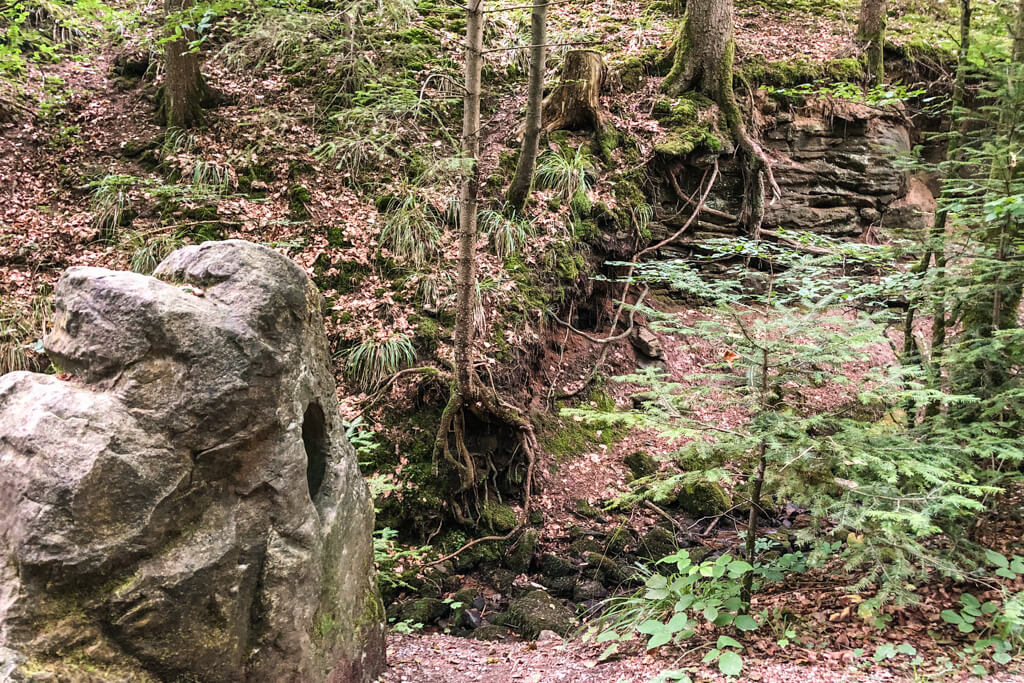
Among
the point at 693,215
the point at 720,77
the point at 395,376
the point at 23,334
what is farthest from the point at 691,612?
the point at 720,77

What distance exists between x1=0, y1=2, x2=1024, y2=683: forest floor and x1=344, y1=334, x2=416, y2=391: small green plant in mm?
213

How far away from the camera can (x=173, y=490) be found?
256 cm

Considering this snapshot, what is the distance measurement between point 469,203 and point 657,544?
12.2ft

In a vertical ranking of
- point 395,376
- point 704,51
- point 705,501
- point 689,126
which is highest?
point 704,51

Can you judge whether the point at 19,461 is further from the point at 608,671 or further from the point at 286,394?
the point at 608,671

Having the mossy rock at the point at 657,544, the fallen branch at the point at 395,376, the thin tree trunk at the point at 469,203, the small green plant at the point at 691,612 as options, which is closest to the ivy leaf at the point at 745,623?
the small green plant at the point at 691,612

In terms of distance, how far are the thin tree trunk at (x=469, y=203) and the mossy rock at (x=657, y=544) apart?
2.28 m

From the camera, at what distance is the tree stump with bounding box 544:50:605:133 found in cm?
891

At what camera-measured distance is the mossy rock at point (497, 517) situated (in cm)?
608

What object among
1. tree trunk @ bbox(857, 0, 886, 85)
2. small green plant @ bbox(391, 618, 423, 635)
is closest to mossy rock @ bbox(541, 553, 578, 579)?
small green plant @ bbox(391, 618, 423, 635)

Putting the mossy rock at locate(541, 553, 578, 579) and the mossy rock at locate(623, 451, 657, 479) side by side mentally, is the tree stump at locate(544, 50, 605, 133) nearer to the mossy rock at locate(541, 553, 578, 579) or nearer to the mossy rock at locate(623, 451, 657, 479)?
the mossy rock at locate(623, 451, 657, 479)

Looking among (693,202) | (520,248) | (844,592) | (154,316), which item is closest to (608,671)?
(844,592)

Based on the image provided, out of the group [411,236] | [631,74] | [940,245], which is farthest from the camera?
[631,74]

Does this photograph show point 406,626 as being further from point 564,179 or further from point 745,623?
point 564,179
